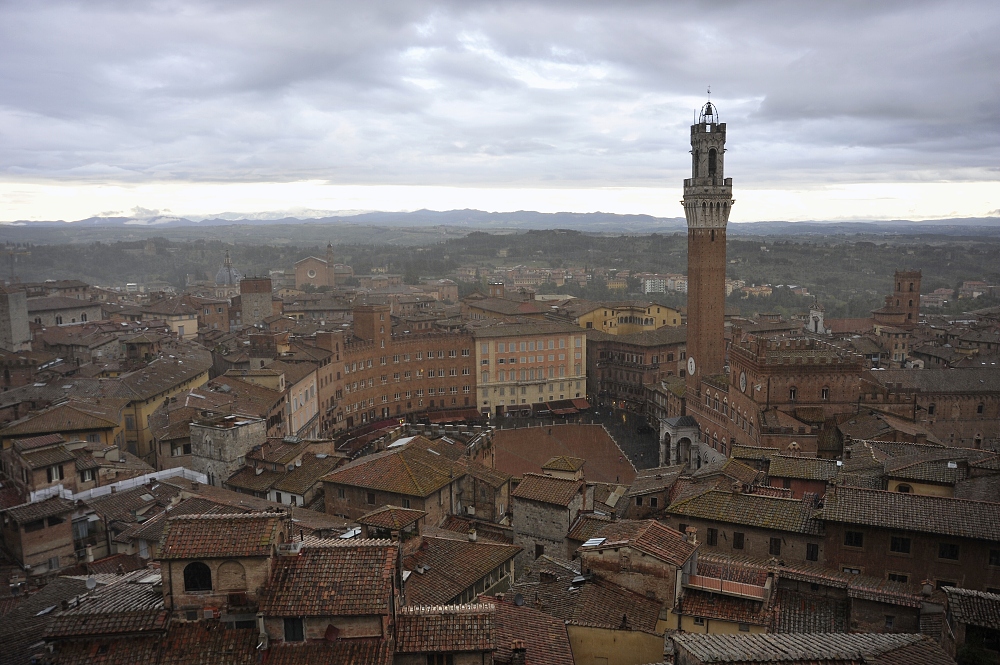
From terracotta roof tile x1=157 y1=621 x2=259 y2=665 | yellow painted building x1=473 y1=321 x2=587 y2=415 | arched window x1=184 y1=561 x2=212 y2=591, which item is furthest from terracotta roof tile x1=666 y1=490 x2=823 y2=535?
yellow painted building x1=473 y1=321 x2=587 y2=415

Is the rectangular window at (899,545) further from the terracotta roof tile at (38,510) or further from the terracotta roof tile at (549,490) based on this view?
the terracotta roof tile at (38,510)

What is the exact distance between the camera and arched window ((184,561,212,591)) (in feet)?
42.6

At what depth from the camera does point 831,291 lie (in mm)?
189250

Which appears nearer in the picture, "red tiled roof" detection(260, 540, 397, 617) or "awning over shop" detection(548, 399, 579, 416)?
"red tiled roof" detection(260, 540, 397, 617)

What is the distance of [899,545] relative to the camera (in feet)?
69.9

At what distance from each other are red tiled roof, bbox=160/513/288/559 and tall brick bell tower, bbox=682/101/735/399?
2011 inches

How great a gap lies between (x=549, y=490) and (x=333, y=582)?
14.6 meters

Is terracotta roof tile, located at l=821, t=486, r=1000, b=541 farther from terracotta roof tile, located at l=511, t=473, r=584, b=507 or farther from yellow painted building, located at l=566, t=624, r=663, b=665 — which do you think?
terracotta roof tile, located at l=511, t=473, r=584, b=507

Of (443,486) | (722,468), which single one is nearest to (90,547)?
(443,486)

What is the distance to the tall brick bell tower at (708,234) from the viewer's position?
200ft

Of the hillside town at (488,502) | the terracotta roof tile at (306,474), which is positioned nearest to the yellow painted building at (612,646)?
the hillside town at (488,502)

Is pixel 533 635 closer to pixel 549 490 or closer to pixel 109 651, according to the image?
pixel 109 651

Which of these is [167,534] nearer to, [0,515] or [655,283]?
[0,515]

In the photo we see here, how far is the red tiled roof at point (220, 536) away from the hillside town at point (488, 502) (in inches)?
2.0
